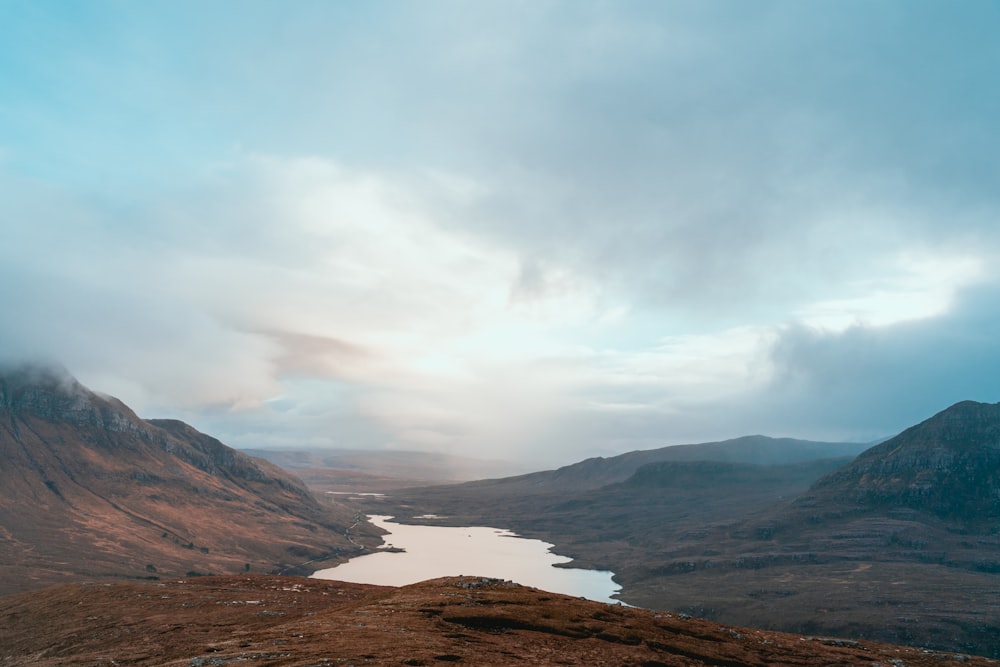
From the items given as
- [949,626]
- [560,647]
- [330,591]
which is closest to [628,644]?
[560,647]

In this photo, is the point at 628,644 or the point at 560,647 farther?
the point at 628,644

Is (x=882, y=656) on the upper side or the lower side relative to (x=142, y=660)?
lower

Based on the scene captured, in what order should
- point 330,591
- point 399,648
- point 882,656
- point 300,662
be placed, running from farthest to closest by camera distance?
1. point 330,591
2. point 882,656
3. point 399,648
4. point 300,662

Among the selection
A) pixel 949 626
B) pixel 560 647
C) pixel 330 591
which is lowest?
pixel 949 626

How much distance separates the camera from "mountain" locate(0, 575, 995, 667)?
1893 inches

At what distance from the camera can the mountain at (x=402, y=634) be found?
48094 mm

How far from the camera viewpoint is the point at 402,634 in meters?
51.6

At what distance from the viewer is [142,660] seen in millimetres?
55156

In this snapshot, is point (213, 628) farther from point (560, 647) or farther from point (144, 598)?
point (560, 647)

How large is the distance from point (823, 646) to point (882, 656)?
6.12 m

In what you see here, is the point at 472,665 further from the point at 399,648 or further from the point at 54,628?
the point at 54,628

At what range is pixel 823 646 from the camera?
70.4 m

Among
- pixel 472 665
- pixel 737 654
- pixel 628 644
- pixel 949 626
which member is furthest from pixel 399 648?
pixel 949 626

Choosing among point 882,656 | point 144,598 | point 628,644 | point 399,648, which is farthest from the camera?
point 144,598
